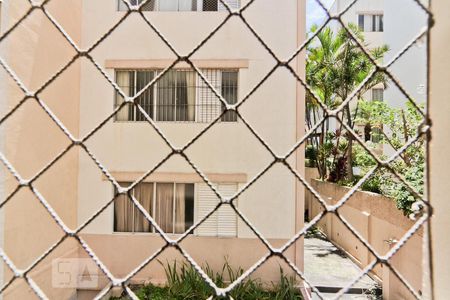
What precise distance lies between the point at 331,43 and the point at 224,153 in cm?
446

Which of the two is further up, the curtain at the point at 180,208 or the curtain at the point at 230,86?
the curtain at the point at 230,86

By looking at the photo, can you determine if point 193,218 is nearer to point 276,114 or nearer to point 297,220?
point 297,220

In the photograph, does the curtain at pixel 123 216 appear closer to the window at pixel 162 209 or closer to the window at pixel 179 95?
the window at pixel 162 209

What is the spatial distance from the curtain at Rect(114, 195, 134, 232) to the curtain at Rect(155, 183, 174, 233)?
0.40 m

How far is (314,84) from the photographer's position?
7848 millimetres

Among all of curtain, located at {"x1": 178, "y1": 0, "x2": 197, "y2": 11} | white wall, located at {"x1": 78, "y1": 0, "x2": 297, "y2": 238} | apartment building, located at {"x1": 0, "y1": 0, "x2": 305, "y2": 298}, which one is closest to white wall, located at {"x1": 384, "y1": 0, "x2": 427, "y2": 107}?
white wall, located at {"x1": 78, "y1": 0, "x2": 297, "y2": 238}

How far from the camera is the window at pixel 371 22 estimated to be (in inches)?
465

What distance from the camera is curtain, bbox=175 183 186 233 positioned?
4777mm

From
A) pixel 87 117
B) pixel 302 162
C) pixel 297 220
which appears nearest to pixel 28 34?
pixel 87 117

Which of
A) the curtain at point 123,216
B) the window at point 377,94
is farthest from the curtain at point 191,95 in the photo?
the window at point 377,94

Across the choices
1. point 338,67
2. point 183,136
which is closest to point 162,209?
point 183,136

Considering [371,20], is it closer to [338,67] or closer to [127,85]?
[338,67]

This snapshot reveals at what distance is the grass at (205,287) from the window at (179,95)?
215 centimetres

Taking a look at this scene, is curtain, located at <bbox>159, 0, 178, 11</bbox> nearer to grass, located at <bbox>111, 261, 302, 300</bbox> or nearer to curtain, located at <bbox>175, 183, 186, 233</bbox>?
curtain, located at <bbox>175, 183, 186, 233</bbox>
